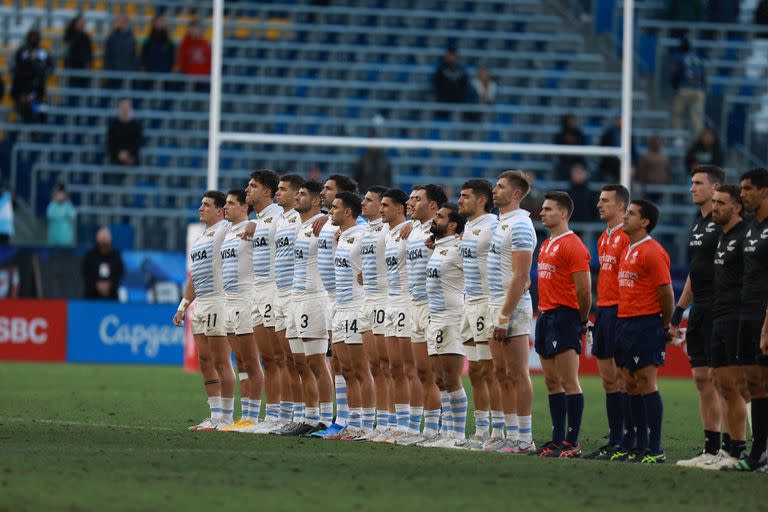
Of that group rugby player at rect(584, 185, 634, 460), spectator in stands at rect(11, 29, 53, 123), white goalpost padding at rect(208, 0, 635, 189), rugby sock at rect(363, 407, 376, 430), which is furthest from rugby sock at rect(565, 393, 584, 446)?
spectator in stands at rect(11, 29, 53, 123)

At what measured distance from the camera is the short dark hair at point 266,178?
49.9 feet

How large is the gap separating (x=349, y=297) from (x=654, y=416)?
339cm

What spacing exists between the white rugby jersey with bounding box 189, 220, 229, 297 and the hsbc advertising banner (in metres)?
11.6

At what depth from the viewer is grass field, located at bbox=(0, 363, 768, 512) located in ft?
30.1

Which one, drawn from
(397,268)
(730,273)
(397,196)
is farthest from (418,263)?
(730,273)

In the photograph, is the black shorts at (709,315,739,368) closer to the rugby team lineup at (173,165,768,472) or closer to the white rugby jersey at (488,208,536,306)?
the rugby team lineup at (173,165,768,472)

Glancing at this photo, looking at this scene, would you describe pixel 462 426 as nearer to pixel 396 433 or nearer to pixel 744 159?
pixel 396 433

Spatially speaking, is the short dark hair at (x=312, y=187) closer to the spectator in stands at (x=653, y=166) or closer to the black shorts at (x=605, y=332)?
the black shorts at (x=605, y=332)

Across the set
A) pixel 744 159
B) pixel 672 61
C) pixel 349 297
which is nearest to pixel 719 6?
pixel 672 61

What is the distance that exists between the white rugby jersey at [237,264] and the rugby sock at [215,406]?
1089 millimetres

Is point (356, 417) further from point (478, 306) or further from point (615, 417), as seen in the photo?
point (615, 417)

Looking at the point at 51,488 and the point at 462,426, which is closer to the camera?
the point at 51,488

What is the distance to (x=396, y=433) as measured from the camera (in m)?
13.8

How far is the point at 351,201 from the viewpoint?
14500mm
